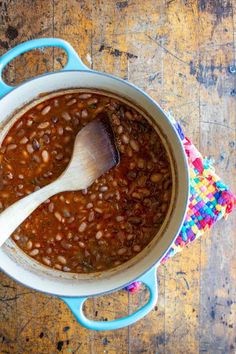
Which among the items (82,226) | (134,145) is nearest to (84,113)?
(134,145)

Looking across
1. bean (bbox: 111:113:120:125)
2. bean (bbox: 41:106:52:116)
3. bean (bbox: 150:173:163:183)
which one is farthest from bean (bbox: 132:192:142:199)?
bean (bbox: 41:106:52:116)

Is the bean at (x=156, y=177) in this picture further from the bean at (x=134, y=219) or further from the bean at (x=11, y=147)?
the bean at (x=11, y=147)

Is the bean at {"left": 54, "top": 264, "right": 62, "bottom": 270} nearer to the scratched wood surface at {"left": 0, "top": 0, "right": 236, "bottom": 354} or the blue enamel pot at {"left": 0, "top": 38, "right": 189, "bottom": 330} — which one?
the blue enamel pot at {"left": 0, "top": 38, "right": 189, "bottom": 330}

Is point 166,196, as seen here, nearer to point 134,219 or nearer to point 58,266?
point 134,219

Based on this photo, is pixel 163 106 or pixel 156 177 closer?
pixel 156 177

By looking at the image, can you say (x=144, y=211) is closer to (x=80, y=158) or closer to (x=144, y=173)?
(x=144, y=173)

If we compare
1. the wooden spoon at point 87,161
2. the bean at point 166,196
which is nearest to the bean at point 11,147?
the wooden spoon at point 87,161

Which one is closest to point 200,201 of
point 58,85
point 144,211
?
point 144,211
